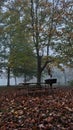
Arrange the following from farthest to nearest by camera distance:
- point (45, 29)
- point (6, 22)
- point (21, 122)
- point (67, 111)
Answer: point (6, 22), point (45, 29), point (67, 111), point (21, 122)

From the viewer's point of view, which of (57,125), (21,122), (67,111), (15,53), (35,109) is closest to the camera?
(57,125)

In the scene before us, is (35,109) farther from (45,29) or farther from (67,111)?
(45,29)

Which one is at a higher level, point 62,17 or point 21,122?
point 62,17

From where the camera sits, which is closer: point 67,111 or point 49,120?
point 49,120

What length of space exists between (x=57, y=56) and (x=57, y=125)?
2325 centimetres

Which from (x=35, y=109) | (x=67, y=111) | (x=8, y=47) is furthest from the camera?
(x=8, y=47)

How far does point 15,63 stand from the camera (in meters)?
33.5

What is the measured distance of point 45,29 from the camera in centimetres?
2981

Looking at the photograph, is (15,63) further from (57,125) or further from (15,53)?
(57,125)

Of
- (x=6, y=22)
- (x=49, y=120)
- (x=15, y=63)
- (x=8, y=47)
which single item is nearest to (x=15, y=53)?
(x=15, y=63)

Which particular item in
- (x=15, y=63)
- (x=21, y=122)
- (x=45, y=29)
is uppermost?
(x=45, y=29)

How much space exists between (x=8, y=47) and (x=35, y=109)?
104ft

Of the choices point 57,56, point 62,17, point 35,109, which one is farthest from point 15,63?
point 35,109

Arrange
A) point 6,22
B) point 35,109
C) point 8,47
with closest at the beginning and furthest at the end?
point 35,109 < point 6,22 < point 8,47
